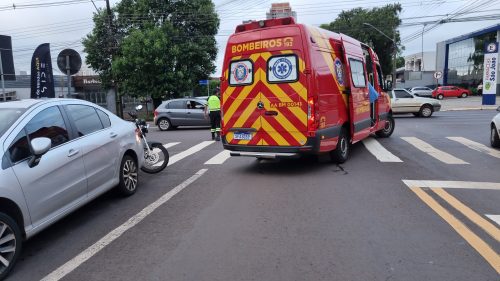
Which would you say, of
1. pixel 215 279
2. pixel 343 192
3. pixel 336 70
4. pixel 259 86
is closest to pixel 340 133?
pixel 336 70

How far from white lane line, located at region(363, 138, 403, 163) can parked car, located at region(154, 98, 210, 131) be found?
8.81 meters

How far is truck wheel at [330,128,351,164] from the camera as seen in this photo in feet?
29.3

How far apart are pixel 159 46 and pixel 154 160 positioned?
67.0 ft

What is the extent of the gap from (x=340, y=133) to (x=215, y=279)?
5780 mm

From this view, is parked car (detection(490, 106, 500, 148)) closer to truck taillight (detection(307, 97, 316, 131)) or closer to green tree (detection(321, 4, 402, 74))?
truck taillight (detection(307, 97, 316, 131))

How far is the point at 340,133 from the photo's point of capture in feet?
29.4

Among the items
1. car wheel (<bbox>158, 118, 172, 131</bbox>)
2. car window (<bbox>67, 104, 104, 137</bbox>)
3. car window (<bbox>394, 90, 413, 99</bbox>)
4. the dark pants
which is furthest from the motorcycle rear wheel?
car window (<bbox>394, 90, 413, 99</bbox>)

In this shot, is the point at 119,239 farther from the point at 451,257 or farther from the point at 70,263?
the point at 451,257

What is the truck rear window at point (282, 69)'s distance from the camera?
7886mm

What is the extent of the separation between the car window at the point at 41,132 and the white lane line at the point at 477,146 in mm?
9123

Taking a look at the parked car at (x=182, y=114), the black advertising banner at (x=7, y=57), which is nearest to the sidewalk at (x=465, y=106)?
the parked car at (x=182, y=114)

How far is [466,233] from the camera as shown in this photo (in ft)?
15.4

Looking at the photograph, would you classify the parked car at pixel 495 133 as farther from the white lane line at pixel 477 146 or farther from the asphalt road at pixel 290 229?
the asphalt road at pixel 290 229

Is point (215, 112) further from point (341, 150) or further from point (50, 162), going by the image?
point (50, 162)
